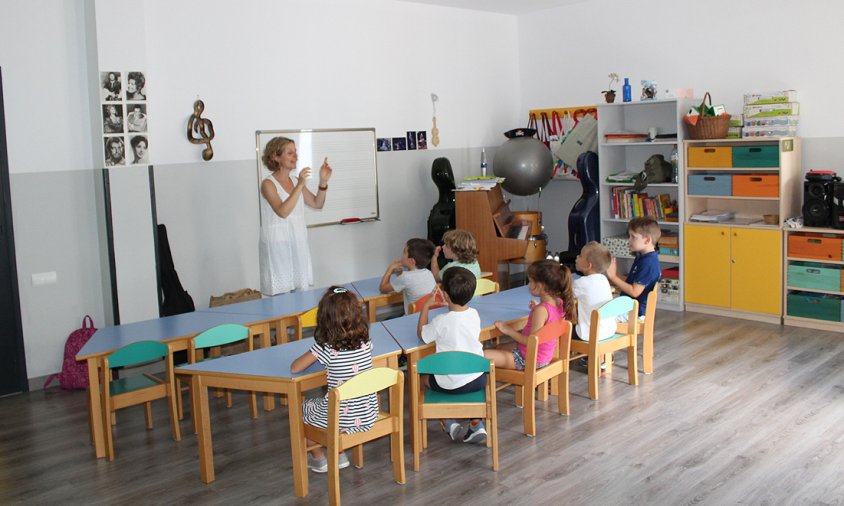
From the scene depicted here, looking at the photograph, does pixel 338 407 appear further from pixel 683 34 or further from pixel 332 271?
pixel 683 34

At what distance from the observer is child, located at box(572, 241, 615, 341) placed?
17.0ft

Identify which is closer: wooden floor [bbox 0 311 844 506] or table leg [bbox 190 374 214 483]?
wooden floor [bbox 0 311 844 506]

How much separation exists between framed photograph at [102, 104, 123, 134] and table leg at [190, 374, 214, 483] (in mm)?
2710

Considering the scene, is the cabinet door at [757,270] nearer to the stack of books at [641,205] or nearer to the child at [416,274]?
the stack of books at [641,205]

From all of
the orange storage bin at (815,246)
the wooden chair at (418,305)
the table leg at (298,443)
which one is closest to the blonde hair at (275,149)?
the wooden chair at (418,305)

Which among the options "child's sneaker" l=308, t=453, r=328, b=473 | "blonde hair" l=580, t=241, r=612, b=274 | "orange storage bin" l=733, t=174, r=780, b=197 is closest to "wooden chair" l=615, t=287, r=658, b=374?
"blonde hair" l=580, t=241, r=612, b=274

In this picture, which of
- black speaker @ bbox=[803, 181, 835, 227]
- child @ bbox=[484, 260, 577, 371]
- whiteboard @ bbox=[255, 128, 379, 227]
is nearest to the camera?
child @ bbox=[484, 260, 577, 371]

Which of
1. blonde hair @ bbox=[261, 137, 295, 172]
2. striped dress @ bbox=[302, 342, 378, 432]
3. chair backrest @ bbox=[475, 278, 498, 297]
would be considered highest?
blonde hair @ bbox=[261, 137, 295, 172]

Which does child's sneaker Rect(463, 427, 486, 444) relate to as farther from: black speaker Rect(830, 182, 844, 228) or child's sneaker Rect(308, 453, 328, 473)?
black speaker Rect(830, 182, 844, 228)

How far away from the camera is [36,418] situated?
531cm

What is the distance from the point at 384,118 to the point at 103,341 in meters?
4.11

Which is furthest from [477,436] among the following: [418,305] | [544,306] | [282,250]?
[282,250]

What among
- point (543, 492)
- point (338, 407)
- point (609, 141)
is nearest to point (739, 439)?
point (543, 492)

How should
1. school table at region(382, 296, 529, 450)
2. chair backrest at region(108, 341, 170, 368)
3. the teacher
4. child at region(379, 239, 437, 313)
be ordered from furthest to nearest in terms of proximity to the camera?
the teacher, child at region(379, 239, 437, 313), chair backrest at region(108, 341, 170, 368), school table at region(382, 296, 529, 450)
